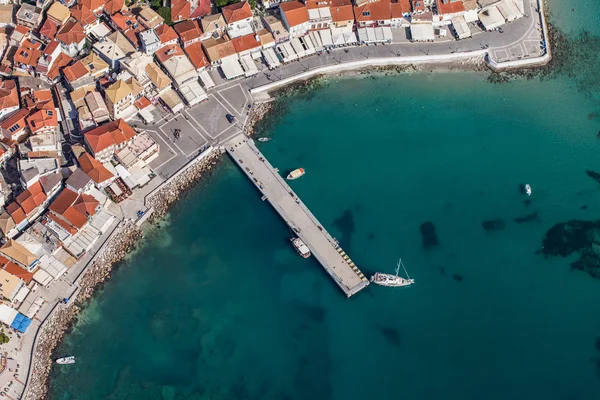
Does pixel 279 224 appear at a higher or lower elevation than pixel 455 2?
lower

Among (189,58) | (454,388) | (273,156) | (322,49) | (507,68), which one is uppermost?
(189,58)

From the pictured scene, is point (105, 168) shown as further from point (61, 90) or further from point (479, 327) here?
point (479, 327)

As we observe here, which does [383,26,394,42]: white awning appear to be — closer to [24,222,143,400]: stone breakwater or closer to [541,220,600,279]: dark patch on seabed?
[541,220,600,279]: dark patch on seabed

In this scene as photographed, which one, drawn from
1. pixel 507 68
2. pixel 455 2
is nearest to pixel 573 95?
pixel 507 68

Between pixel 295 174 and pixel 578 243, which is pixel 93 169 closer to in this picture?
pixel 295 174

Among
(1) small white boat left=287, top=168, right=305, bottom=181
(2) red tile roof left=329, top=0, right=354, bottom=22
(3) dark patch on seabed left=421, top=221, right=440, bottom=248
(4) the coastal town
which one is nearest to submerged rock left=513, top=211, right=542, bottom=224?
(3) dark patch on seabed left=421, top=221, right=440, bottom=248

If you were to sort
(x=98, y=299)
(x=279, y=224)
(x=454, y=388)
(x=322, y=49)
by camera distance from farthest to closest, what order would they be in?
(x=322, y=49) < (x=279, y=224) < (x=98, y=299) < (x=454, y=388)

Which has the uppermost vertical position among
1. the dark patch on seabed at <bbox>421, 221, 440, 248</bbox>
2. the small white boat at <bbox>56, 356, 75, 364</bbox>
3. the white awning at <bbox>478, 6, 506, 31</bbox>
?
the small white boat at <bbox>56, 356, 75, 364</bbox>
